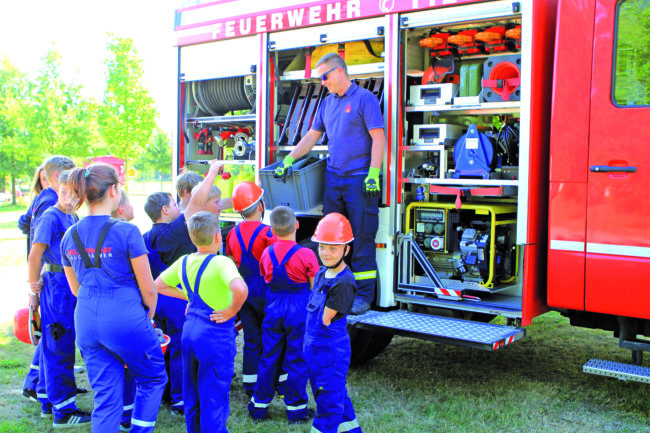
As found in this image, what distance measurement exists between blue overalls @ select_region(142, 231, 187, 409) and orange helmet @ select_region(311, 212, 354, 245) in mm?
1273

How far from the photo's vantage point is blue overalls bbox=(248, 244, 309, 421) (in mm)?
4234

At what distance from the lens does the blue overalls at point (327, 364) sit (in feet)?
11.7

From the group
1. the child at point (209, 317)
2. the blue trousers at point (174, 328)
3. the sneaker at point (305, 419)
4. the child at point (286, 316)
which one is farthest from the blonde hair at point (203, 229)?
the sneaker at point (305, 419)

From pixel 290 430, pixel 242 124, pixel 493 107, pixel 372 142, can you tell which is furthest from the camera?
pixel 242 124

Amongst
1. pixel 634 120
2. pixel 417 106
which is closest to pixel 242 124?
pixel 417 106

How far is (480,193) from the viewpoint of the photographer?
474 cm

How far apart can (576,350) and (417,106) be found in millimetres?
2917

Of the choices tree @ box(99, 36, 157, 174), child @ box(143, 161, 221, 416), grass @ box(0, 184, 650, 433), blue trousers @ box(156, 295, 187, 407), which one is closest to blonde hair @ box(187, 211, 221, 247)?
child @ box(143, 161, 221, 416)

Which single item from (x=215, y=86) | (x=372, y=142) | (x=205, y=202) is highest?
(x=215, y=86)

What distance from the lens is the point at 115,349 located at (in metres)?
3.32

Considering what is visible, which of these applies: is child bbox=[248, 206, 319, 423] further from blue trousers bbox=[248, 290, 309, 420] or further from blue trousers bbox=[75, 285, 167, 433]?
blue trousers bbox=[75, 285, 167, 433]

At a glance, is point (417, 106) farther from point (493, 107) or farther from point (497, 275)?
point (497, 275)

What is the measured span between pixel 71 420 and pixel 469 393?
9.45 ft

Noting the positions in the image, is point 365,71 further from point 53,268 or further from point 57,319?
Result: point 57,319
